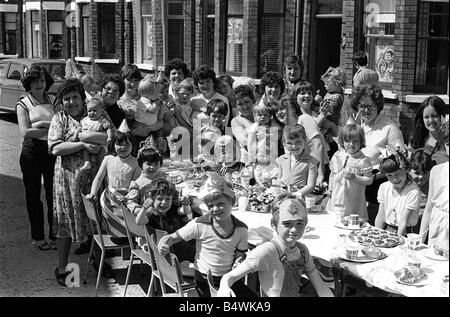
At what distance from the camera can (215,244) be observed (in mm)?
4391

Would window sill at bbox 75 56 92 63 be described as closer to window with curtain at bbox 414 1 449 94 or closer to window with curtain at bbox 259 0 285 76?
window with curtain at bbox 259 0 285 76

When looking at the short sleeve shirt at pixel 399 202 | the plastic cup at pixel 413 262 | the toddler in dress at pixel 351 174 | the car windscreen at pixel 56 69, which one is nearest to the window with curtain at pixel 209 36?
the car windscreen at pixel 56 69

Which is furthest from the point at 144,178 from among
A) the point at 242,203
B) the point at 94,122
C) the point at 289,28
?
the point at 289,28

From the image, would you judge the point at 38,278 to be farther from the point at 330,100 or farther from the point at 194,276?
the point at 330,100

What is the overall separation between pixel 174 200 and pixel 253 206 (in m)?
0.70

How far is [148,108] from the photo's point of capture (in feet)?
24.3

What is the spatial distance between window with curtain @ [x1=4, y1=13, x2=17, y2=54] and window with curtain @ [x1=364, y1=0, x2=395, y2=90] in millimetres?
21074

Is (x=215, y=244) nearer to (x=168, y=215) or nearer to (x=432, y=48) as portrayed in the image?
(x=168, y=215)

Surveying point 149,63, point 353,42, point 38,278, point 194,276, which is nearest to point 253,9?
point 353,42

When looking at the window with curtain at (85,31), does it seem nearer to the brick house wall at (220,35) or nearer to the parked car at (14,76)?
the parked car at (14,76)

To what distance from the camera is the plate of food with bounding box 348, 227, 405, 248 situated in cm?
447

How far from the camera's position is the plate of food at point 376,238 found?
447cm

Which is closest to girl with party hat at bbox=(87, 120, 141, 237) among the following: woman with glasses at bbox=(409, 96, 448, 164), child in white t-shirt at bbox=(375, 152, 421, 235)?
child in white t-shirt at bbox=(375, 152, 421, 235)

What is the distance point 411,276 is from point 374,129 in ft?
8.72
